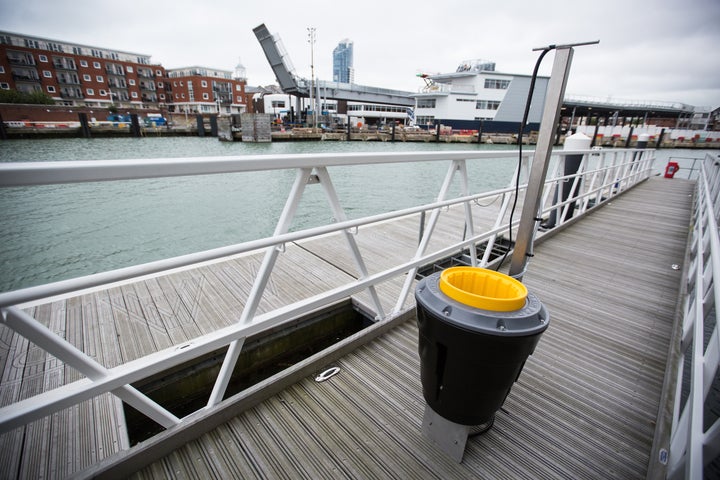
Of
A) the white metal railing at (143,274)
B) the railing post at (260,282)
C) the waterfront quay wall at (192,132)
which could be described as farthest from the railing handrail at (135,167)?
the waterfront quay wall at (192,132)

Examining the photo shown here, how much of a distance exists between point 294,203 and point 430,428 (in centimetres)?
128

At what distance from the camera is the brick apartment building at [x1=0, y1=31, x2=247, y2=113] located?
156ft

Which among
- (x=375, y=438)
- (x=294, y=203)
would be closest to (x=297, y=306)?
(x=294, y=203)

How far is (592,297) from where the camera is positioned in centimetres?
303

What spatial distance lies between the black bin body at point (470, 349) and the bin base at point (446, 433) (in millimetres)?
124

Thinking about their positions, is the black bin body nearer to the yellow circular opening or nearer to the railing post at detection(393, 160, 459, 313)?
the yellow circular opening

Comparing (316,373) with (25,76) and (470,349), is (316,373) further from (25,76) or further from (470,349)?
(25,76)

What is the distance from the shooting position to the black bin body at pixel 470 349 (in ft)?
3.41

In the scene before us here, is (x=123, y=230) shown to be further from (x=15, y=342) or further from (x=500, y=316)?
(x=500, y=316)

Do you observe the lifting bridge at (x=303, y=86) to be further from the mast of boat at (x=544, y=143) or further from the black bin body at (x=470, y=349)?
the black bin body at (x=470, y=349)

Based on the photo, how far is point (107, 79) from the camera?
55.7m

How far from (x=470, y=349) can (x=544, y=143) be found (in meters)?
1.13

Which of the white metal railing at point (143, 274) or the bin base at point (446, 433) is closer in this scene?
the white metal railing at point (143, 274)

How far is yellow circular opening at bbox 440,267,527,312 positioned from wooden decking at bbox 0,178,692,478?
2.69 feet
